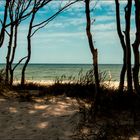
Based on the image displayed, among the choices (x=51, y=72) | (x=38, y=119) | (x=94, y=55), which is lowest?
(x=51, y=72)

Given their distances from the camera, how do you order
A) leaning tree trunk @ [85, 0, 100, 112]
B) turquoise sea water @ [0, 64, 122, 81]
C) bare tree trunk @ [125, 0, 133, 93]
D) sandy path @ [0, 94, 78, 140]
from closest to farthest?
sandy path @ [0, 94, 78, 140]
leaning tree trunk @ [85, 0, 100, 112]
bare tree trunk @ [125, 0, 133, 93]
turquoise sea water @ [0, 64, 122, 81]

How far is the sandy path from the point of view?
279 inches

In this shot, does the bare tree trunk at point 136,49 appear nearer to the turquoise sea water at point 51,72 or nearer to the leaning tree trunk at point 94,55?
the leaning tree trunk at point 94,55

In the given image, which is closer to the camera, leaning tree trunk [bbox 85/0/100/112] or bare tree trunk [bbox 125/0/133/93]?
leaning tree trunk [bbox 85/0/100/112]

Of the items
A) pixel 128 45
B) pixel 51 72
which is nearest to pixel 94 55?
pixel 128 45

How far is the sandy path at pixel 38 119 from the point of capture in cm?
Answer: 708

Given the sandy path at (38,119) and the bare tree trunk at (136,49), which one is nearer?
the sandy path at (38,119)

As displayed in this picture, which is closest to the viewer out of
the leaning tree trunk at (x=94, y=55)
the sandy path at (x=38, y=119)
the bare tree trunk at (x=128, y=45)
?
the sandy path at (x=38, y=119)


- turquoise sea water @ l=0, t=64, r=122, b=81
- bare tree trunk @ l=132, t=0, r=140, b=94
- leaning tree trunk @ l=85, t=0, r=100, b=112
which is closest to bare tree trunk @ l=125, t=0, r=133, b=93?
bare tree trunk @ l=132, t=0, r=140, b=94

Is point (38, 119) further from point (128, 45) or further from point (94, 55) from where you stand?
point (128, 45)

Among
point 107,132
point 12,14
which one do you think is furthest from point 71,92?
point 12,14

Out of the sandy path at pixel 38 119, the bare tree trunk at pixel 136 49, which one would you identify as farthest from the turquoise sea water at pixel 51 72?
the sandy path at pixel 38 119

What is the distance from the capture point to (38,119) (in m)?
7.88

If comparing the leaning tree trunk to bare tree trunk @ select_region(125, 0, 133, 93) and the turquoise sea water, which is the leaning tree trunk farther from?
the turquoise sea water
